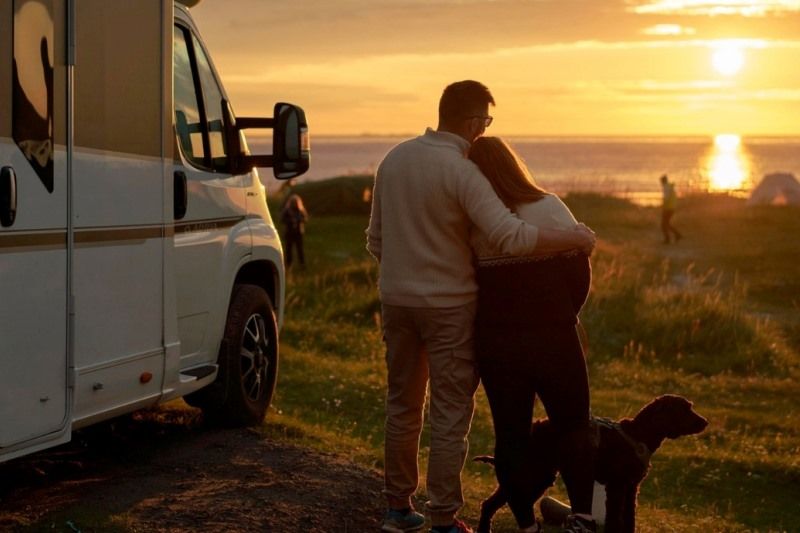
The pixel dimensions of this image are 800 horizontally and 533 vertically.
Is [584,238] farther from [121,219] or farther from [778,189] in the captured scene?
[778,189]

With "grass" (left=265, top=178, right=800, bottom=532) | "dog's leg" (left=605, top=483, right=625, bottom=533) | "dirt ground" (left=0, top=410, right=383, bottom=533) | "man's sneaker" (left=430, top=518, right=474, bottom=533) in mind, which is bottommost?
"grass" (left=265, top=178, right=800, bottom=532)

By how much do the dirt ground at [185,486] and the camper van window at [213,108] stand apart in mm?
1628

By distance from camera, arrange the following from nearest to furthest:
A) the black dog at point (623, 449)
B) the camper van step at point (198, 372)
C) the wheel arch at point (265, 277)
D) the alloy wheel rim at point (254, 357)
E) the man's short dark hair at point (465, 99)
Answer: the man's short dark hair at point (465, 99) → the black dog at point (623, 449) → the camper van step at point (198, 372) → the alloy wheel rim at point (254, 357) → the wheel arch at point (265, 277)

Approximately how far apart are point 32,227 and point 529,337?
6.66 feet

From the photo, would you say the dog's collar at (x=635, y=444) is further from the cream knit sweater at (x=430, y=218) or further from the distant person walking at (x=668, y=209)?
the distant person walking at (x=668, y=209)

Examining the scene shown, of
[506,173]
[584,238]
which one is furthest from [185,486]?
[584,238]

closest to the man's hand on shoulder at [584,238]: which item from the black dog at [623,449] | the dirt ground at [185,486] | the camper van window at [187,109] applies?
the black dog at [623,449]

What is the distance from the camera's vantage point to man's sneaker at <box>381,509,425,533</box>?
593 cm

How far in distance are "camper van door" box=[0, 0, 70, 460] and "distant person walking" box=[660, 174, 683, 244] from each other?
25.4 meters

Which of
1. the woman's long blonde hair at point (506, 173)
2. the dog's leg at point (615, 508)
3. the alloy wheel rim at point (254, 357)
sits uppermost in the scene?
the woman's long blonde hair at point (506, 173)

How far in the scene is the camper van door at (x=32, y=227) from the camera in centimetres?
509

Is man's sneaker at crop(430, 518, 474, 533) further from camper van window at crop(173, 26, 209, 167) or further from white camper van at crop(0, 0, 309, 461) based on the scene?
camper van window at crop(173, 26, 209, 167)

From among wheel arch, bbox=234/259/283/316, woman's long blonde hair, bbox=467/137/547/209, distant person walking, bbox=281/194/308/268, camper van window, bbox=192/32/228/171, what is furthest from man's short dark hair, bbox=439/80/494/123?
distant person walking, bbox=281/194/308/268

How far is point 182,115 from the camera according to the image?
280 inches
